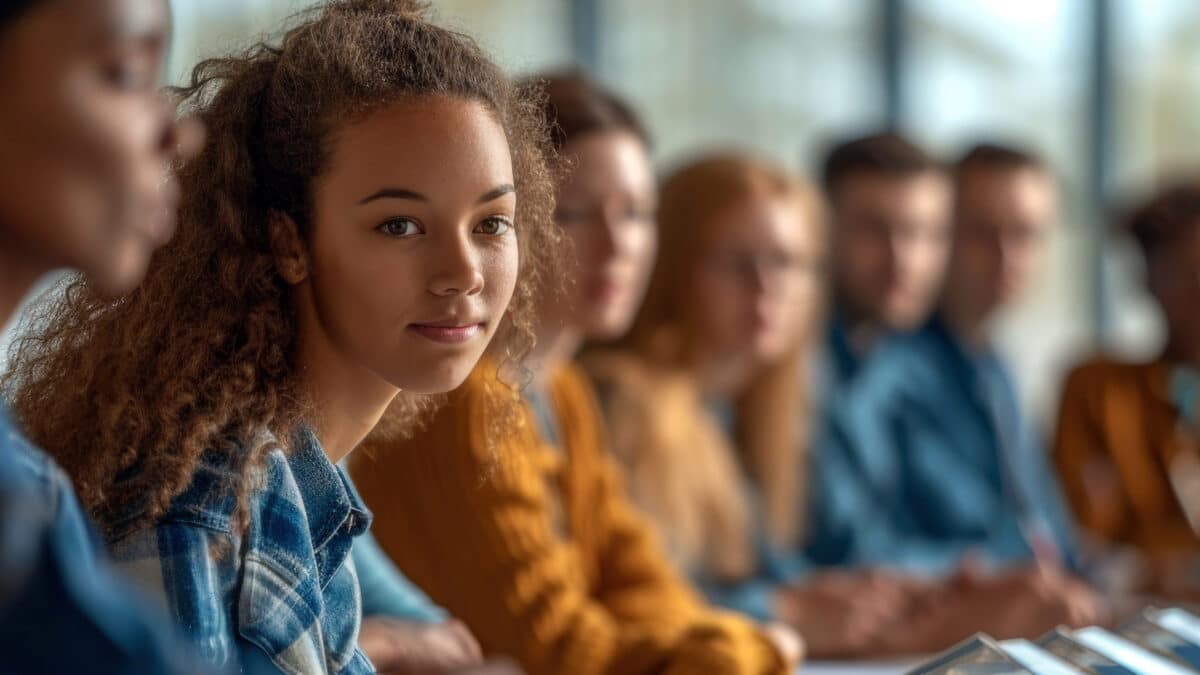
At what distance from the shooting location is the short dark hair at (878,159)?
6.94ft

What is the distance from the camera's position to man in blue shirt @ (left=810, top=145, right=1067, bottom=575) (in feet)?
6.31

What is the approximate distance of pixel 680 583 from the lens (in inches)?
55.6

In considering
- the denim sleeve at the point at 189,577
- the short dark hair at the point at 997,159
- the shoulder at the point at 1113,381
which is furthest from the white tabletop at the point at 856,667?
the short dark hair at the point at 997,159

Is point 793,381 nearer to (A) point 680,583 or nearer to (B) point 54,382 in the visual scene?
(A) point 680,583

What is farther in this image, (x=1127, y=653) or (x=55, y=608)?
(x=1127, y=653)

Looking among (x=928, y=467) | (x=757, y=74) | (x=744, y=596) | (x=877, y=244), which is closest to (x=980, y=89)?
(x=757, y=74)

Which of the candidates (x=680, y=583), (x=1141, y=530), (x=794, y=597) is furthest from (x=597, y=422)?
(x=1141, y=530)

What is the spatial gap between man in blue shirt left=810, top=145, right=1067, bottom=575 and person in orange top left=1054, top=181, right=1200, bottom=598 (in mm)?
65

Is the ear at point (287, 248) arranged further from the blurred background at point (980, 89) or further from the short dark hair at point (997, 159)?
the blurred background at point (980, 89)

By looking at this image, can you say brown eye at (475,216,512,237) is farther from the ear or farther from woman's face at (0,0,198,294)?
woman's face at (0,0,198,294)

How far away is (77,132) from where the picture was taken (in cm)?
43

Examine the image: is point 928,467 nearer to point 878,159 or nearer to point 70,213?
point 878,159

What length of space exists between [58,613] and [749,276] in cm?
139

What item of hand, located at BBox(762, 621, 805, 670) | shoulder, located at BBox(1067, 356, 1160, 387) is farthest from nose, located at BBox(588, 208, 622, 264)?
shoulder, located at BBox(1067, 356, 1160, 387)
